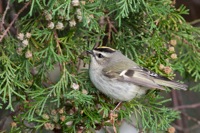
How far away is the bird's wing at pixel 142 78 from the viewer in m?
2.46

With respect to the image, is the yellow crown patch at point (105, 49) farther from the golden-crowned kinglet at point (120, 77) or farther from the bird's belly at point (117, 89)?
the bird's belly at point (117, 89)

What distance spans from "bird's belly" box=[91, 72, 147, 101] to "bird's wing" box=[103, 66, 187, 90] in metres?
0.03

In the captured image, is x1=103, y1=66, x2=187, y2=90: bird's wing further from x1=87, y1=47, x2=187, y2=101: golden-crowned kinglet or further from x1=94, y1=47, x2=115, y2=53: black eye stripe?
x1=94, y1=47, x2=115, y2=53: black eye stripe

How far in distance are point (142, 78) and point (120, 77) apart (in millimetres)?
113

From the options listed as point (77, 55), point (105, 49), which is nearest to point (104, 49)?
point (105, 49)

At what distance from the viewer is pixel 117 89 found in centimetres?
252

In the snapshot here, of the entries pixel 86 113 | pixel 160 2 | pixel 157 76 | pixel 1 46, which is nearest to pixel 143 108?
pixel 157 76

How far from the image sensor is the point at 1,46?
7.68ft

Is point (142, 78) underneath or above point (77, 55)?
underneath

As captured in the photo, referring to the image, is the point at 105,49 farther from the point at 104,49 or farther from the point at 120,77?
the point at 120,77

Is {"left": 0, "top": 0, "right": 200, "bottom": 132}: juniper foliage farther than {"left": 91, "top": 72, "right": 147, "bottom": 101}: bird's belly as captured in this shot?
No

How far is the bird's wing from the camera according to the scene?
Answer: 2.46m

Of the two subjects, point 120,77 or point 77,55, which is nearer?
point 77,55

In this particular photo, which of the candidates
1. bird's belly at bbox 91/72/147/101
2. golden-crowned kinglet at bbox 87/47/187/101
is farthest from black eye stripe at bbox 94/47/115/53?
bird's belly at bbox 91/72/147/101
